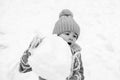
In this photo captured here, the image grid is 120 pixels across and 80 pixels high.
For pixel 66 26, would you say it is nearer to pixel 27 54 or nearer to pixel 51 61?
pixel 27 54

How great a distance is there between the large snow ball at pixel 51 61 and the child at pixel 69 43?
0.51ft

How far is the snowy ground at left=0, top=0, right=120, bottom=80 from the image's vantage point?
357cm

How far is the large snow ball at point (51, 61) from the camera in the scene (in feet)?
5.76

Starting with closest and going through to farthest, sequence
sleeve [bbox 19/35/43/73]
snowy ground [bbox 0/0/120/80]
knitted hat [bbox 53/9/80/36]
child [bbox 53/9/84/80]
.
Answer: sleeve [bbox 19/35/43/73]
child [bbox 53/9/84/80]
knitted hat [bbox 53/9/80/36]
snowy ground [bbox 0/0/120/80]

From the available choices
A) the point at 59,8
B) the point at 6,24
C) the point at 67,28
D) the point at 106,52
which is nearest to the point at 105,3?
the point at 59,8

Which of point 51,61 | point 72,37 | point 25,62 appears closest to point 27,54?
point 25,62

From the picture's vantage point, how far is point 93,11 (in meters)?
5.16

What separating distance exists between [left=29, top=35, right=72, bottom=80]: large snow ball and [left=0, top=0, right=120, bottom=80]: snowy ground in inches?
59.4

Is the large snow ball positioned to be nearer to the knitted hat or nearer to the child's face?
the child's face

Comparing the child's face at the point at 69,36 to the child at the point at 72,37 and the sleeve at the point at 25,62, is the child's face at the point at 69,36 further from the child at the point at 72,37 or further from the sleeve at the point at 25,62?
the sleeve at the point at 25,62

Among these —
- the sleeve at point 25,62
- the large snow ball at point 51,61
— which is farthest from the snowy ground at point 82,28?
the large snow ball at point 51,61

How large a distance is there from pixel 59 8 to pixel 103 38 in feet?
4.03

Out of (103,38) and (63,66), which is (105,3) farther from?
(63,66)

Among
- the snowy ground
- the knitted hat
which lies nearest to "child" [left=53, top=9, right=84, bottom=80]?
the knitted hat
